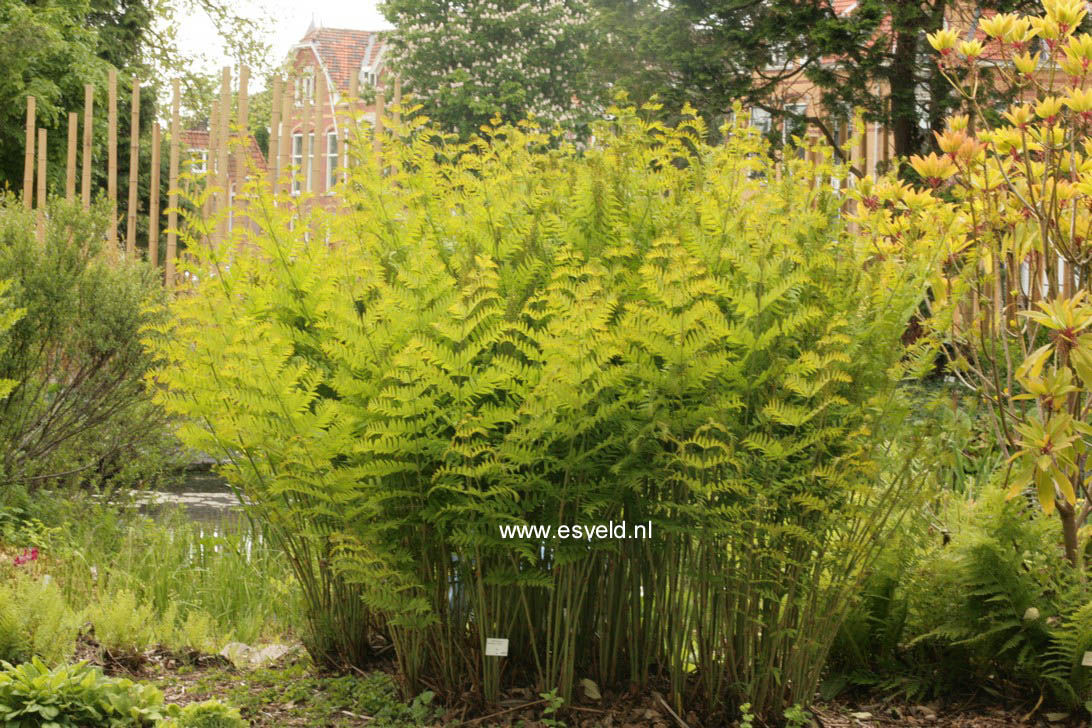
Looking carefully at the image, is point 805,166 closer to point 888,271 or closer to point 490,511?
point 888,271

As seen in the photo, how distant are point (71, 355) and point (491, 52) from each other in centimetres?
2184

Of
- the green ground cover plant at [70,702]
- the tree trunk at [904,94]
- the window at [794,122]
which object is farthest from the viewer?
the window at [794,122]

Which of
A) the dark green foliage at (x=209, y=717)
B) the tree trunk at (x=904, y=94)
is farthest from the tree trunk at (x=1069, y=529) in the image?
the tree trunk at (x=904, y=94)

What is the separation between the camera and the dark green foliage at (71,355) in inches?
270

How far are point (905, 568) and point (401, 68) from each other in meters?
26.1

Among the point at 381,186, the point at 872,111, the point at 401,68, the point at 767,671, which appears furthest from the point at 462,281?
the point at 401,68

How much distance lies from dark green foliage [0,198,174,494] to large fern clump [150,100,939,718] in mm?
3930

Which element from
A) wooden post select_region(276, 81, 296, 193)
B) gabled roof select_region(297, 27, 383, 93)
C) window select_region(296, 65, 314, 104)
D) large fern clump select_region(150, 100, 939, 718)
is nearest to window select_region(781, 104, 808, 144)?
window select_region(296, 65, 314, 104)

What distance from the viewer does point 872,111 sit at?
1070 centimetres

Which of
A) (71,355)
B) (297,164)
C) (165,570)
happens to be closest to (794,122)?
(71,355)

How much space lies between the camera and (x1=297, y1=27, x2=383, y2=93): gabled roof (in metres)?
35.6

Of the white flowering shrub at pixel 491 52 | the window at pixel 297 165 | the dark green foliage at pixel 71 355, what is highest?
the white flowering shrub at pixel 491 52

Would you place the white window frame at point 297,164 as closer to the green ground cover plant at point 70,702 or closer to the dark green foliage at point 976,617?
the green ground cover plant at point 70,702

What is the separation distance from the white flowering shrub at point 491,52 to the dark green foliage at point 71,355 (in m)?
19.8
